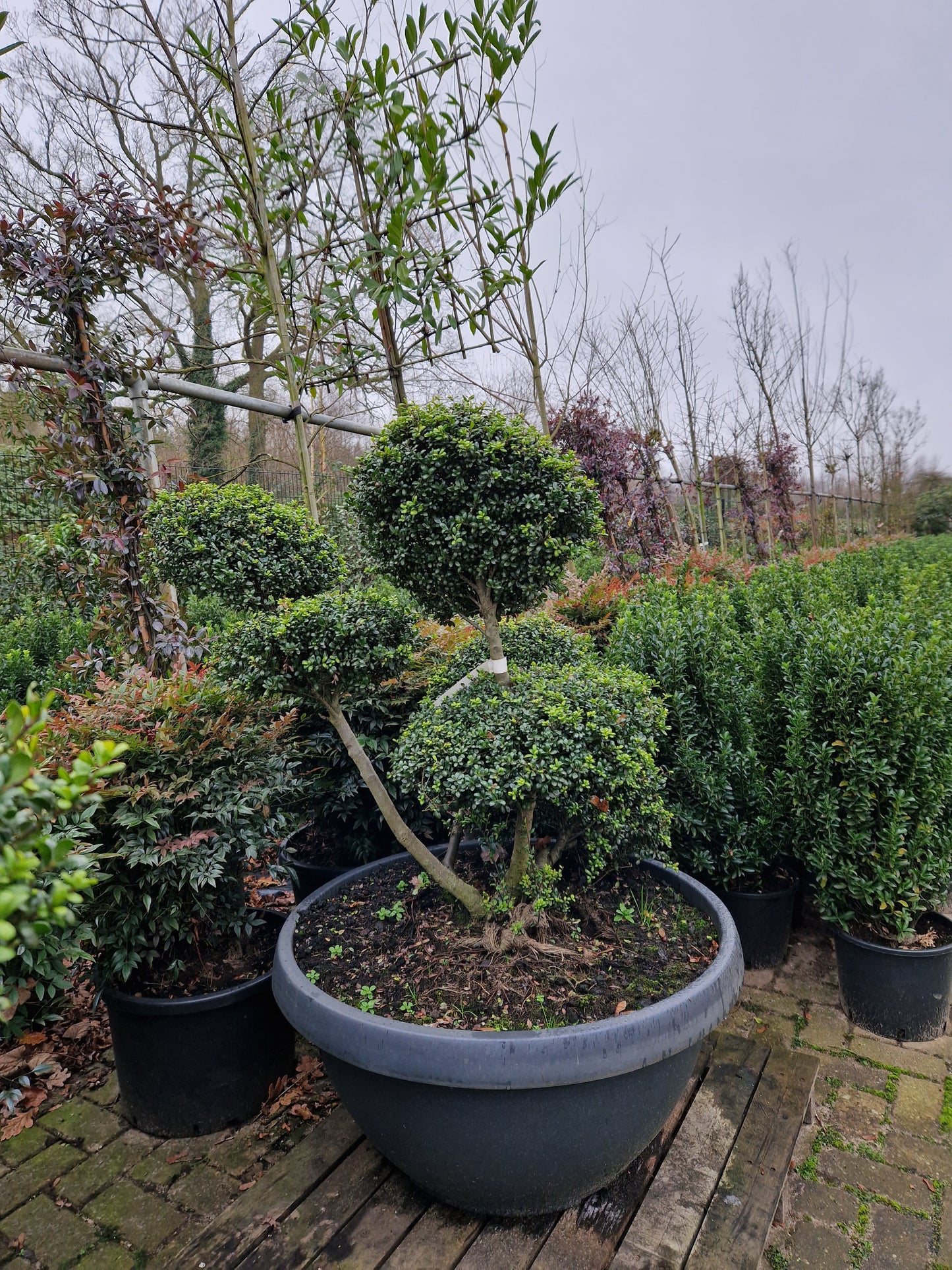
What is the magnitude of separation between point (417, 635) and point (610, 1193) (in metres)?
1.41

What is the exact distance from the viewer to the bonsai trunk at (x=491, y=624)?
1946 millimetres

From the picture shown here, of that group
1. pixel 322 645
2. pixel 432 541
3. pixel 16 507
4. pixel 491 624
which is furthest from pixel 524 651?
pixel 16 507

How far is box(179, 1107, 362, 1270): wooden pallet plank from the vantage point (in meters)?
1.37

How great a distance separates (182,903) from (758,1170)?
5.17 ft

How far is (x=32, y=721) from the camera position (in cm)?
76

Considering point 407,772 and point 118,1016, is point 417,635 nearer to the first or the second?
point 407,772

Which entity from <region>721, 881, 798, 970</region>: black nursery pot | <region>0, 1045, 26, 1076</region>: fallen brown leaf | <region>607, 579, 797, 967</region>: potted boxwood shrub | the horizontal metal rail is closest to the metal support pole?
the horizontal metal rail

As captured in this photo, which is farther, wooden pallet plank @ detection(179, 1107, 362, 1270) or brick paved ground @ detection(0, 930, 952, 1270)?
brick paved ground @ detection(0, 930, 952, 1270)

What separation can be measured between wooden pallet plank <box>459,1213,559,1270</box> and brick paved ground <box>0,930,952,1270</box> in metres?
0.53

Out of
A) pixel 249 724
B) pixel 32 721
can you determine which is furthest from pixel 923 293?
pixel 32 721

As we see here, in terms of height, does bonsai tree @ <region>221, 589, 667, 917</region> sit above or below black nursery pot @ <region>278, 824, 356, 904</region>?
above

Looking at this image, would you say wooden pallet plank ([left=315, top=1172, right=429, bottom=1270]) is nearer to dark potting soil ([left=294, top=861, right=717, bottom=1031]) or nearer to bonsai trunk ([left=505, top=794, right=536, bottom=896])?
dark potting soil ([left=294, top=861, right=717, bottom=1031])

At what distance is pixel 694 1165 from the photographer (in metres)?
1.59

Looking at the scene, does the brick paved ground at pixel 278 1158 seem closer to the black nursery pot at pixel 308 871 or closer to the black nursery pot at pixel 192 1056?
the black nursery pot at pixel 192 1056
